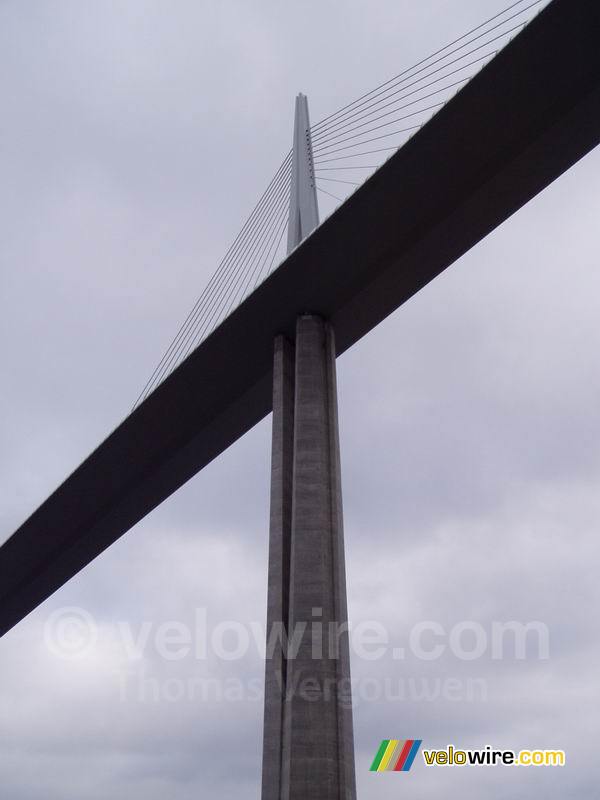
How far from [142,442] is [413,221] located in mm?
8504

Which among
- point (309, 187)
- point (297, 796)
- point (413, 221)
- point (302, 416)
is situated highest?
point (309, 187)

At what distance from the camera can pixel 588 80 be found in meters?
12.0

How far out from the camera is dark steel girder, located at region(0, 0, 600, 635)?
38.7 ft

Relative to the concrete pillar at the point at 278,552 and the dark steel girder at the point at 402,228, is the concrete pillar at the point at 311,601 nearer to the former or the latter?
the concrete pillar at the point at 278,552

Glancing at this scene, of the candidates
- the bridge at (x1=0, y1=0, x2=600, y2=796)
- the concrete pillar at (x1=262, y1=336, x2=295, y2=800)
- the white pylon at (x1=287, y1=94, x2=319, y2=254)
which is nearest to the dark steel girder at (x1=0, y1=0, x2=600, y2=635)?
the bridge at (x1=0, y1=0, x2=600, y2=796)

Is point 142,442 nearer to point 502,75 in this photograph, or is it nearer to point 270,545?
point 270,545

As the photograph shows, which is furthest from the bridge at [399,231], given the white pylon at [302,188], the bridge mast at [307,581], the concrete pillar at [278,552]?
the white pylon at [302,188]

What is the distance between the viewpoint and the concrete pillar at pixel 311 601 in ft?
37.0

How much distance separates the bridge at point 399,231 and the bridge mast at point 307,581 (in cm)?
88

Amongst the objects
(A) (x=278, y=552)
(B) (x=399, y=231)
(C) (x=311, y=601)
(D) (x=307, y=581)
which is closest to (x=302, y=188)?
(B) (x=399, y=231)

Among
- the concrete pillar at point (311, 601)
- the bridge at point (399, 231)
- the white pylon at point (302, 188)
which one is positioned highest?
the white pylon at point (302, 188)

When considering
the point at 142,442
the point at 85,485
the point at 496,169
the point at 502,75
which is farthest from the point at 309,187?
the point at 85,485

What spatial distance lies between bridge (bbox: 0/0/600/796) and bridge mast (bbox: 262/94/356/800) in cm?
88

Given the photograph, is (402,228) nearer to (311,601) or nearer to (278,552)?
(278,552)
